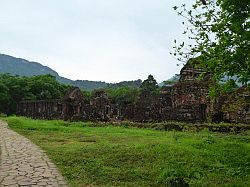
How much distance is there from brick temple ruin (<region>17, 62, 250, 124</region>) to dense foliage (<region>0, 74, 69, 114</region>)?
11493mm

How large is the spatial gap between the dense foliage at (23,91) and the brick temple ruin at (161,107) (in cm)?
1149

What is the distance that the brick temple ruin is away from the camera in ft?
75.1

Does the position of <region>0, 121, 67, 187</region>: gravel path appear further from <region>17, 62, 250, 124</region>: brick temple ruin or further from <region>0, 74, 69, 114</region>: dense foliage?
<region>0, 74, 69, 114</region>: dense foliage

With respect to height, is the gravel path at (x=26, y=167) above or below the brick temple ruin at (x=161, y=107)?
below

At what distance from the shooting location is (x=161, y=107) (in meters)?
25.2

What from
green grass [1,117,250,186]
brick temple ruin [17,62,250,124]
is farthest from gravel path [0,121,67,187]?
brick temple ruin [17,62,250,124]

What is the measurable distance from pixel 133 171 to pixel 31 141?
6.31 meters

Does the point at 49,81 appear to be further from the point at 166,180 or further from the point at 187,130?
the point at 166,180

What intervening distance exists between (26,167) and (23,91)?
36.3 m

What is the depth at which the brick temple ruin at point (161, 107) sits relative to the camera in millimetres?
22891

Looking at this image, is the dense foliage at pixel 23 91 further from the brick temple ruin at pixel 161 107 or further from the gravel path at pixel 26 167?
the gravel path at pixel 26 167

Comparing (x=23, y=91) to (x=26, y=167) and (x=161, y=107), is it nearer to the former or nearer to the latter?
(x=161, y=107)

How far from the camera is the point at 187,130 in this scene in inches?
793

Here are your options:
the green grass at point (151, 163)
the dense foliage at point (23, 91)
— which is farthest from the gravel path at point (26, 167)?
the dense foliage at point (23, 91)
